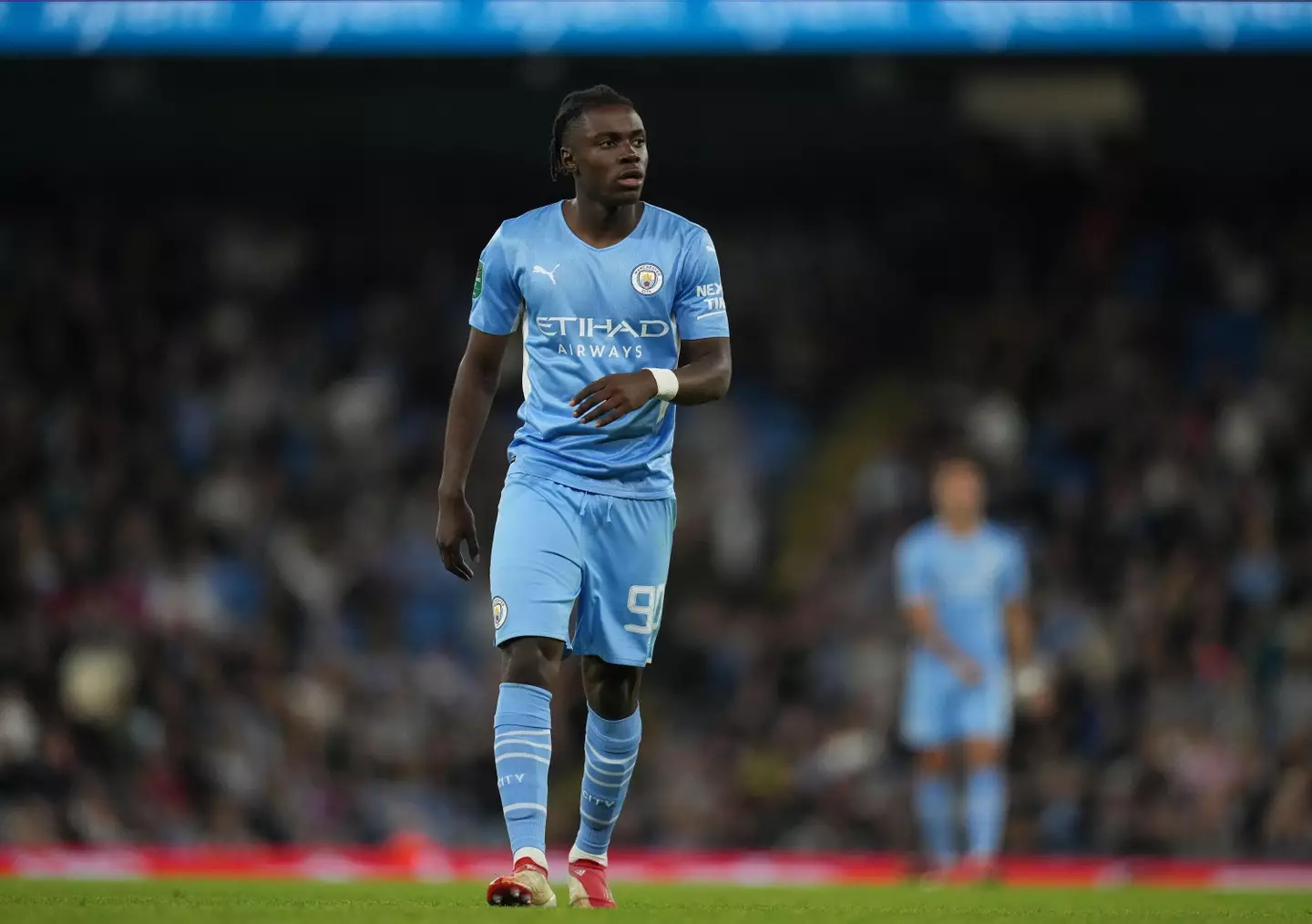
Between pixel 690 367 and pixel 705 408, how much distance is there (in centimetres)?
1085

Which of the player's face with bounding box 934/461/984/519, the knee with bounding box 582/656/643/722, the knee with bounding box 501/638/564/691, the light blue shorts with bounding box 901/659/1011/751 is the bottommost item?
the light blue shorts with bounding box 901/659/1011/751

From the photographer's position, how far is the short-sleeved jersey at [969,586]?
11.2 m

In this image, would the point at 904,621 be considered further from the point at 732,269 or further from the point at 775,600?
the point at 732,269

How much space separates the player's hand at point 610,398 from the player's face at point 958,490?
19.1ft

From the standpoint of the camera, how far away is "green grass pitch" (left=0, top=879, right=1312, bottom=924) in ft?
18.0

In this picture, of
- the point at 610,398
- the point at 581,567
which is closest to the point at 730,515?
the point at 581,567

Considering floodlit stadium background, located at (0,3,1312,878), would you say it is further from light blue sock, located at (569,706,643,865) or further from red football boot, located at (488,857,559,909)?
red football boot, located at (488,857,559,909)

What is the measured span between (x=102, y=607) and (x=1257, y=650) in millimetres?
8626

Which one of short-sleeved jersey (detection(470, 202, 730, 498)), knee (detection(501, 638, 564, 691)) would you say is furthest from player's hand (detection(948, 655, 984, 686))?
knee (detection(501, 638, 564, 691))

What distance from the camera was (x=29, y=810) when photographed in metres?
13.6

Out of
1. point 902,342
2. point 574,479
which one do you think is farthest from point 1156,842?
point 574,479

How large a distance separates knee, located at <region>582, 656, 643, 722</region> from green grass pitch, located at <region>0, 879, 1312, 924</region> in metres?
0.62

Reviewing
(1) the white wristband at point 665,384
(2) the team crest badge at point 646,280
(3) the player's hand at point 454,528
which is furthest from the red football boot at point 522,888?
(2) the team crest badge at point 646,280

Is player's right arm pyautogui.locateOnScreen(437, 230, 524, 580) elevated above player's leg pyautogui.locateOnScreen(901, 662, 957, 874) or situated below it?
above
